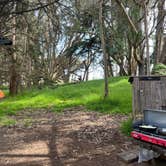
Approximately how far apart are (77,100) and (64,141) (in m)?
4.96

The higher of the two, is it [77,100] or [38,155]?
[77,100]

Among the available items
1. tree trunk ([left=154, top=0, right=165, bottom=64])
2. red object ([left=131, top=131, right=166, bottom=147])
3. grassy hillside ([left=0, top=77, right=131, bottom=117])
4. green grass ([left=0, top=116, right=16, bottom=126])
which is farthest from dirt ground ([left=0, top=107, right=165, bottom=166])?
tree trunk ([left=154, top=0, right=165, bottom=64])

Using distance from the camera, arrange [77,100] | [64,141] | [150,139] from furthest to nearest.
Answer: [77,100] < [64,141] < [150,139]

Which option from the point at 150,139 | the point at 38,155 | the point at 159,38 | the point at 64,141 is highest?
the point at 159,38

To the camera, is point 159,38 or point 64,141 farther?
point 159,38

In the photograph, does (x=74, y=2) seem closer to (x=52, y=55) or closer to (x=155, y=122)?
(x=155, y=122)

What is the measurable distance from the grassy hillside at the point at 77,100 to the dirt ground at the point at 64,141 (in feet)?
3.45

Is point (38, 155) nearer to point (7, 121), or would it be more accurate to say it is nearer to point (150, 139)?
point (150, 139)

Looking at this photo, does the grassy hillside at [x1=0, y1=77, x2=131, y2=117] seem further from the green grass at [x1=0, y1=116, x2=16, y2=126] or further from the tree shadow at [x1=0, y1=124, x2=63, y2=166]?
the tree shadow at [x1=0, y1=124, x2=63, y2=166]

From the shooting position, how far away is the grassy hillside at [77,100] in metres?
8.63

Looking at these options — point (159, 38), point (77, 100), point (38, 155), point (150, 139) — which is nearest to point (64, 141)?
point (38, 155)

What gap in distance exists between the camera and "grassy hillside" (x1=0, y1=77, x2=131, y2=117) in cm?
863

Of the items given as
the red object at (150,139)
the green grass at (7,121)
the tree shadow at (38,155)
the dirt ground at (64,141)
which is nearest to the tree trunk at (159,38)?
the dirt ground at (64,141)

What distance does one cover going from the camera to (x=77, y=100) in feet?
33.5
